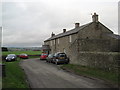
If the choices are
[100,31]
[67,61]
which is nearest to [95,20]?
[100,31]

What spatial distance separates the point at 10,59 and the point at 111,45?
66.5 feet

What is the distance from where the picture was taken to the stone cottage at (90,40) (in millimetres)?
21594

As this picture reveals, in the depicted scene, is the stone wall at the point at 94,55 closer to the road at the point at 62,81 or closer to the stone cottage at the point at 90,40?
the stone cottage at the point at 90,40

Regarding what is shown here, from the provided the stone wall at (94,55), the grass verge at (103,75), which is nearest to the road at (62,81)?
the grass verge at (103,75)

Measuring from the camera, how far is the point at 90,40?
75.7 ft

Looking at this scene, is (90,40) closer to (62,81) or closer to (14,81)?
(62,81)

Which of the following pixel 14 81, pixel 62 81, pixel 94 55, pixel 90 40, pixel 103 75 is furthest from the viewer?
pixel 90 40

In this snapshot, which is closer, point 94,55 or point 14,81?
point 14,81

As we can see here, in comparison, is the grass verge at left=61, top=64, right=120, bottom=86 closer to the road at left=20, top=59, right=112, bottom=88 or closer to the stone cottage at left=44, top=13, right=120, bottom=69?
the road at left=20, top=59, right=112, bottom=88

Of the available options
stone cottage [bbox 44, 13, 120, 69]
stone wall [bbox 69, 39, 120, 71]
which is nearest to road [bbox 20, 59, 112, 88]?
stone wall [bbox 69, 39, 120, 71]

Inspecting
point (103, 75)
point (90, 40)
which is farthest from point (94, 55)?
point (90, 40)

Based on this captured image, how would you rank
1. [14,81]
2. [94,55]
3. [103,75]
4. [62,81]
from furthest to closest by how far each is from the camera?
[94,55]
[103,75]
[62,81]
[14,81]

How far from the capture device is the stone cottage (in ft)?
70.8

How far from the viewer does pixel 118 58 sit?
12.5 meters
